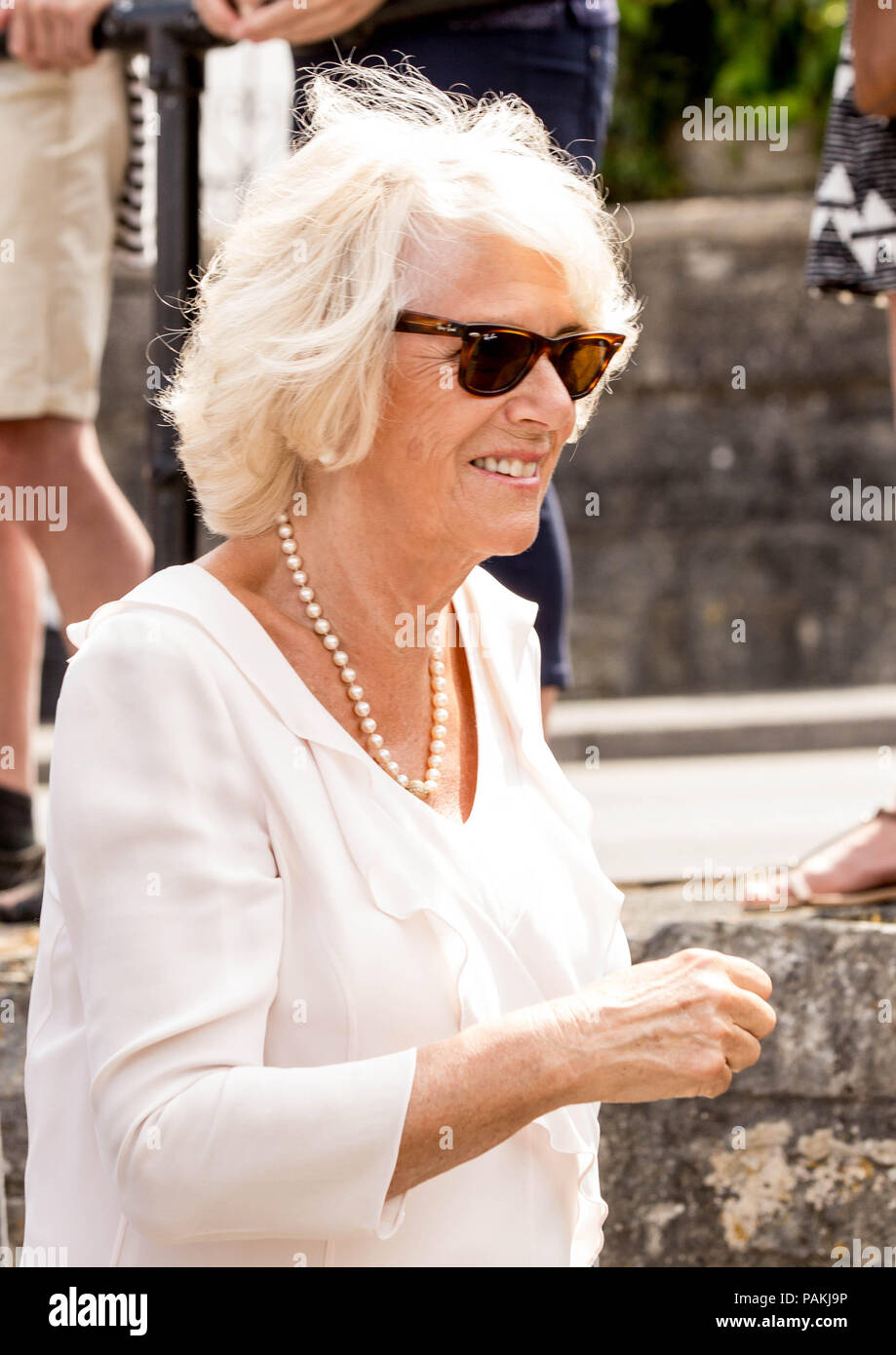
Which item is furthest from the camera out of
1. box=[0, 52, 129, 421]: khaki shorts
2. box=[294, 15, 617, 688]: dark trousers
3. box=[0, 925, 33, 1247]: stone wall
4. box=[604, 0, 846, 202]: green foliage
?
box=[604, 0, 846, 202]: green foliage

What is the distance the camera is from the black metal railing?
8.78 ft

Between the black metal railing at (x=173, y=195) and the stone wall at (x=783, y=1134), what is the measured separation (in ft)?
3.12

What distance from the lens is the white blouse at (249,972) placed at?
1.59 m

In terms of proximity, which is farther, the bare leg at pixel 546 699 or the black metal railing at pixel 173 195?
the bare leg at pixel 546 699

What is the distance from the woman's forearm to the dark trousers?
43.3 inches

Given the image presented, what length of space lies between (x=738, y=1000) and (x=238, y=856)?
49 cm

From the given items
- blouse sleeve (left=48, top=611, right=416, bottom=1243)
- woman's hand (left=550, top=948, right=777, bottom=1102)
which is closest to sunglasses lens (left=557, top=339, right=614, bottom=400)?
blouse sleeve (left=48, top=611, right=416, bottom=1243)

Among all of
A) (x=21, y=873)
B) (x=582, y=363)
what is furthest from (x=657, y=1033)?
(x=21, y=873)

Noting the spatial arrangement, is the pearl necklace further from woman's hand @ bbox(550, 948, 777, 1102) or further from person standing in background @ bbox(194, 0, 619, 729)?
person standing in background @ bbox(194, 0, 619, 729)

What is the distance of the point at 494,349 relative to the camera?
6.06 ft

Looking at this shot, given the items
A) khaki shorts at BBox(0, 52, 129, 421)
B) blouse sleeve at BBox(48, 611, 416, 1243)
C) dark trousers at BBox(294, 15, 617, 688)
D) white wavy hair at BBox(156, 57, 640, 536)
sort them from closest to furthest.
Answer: blouse sleeve at BBox(48, 611, 416, 1243) → white wavy hair at BBox(156, 57, 640, 536) → dark trousers at BBox(294, 15, 617, 688) → khaki shorts at BBox(0, 52, 129, 421)

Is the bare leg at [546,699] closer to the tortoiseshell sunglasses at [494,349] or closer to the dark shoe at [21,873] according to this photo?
the dark shoe at [21,873]

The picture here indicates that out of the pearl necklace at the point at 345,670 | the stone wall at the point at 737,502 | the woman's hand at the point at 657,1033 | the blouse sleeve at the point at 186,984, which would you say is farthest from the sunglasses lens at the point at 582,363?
the stone wall at the point at 737,502

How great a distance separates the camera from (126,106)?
9.77 feet
